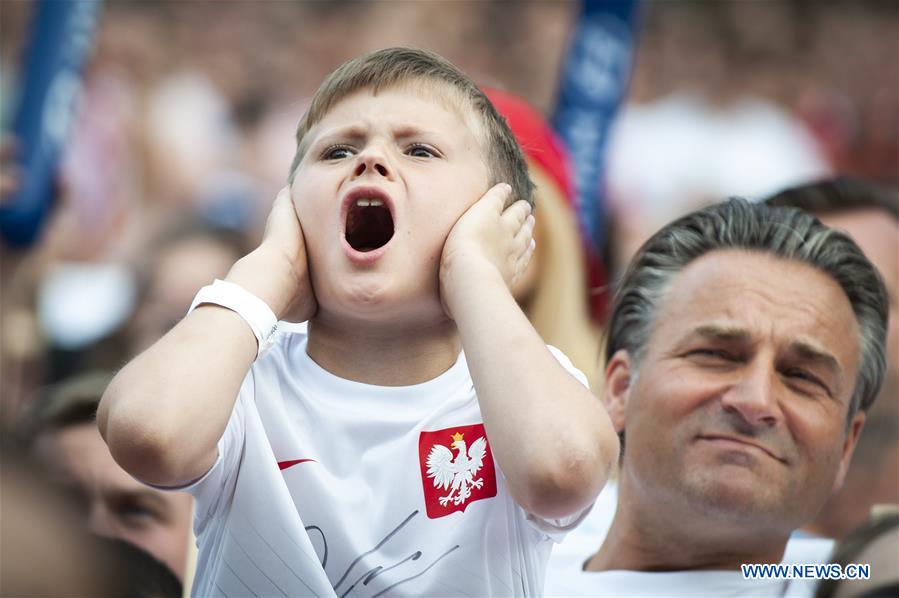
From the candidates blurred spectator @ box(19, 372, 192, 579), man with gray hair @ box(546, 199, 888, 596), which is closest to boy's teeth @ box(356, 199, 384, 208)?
man with gray hair @ box(546, 199, 888, 596)

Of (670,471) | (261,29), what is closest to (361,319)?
(670,471)

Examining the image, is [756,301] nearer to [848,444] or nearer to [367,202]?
[848,444]

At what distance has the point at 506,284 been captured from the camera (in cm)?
210

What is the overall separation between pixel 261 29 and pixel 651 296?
7.97m

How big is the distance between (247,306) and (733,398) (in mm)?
996

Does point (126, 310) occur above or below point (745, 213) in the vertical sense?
below

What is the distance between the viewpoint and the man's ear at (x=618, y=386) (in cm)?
271

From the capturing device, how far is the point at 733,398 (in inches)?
96.7

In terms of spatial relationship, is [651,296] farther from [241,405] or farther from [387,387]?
[241,405]

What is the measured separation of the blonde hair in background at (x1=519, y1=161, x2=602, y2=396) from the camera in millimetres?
3635

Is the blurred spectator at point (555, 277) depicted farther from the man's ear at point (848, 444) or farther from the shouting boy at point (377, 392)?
the shouting boy at point (377, 392)

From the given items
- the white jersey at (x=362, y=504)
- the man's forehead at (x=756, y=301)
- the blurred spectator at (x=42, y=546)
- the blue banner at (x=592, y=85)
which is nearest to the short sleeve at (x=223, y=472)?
the white jersey at (x=362, y=504)

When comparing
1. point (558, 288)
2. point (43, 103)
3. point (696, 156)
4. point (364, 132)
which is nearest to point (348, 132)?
point (364, 132)

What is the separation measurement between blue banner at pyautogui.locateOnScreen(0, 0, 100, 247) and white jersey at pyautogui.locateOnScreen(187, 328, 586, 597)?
2.78 metres
